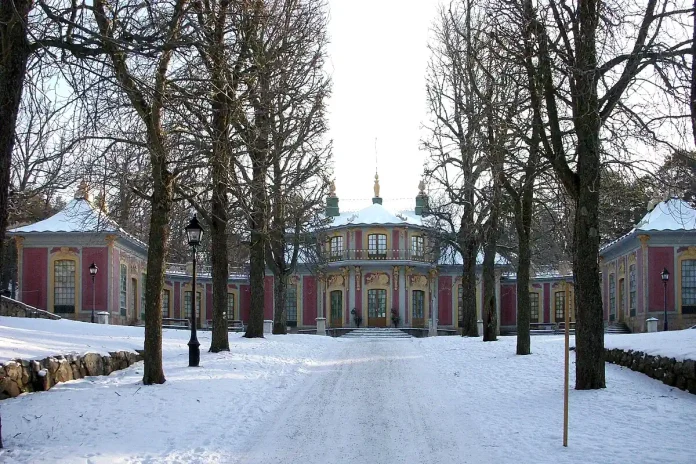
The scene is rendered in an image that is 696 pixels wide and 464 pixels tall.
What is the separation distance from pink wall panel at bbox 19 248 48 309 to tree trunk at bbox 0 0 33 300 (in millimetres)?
29100

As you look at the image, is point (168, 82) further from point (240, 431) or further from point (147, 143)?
point (240, 431)

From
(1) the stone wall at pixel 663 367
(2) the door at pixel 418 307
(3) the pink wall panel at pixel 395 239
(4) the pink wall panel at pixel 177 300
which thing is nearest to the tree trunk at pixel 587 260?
(1) the stone wall at pixel 663 367

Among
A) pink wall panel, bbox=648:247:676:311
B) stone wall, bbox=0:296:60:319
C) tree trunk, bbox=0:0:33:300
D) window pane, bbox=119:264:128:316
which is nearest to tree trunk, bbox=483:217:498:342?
pink wall panel, bbox=648:247:676:311

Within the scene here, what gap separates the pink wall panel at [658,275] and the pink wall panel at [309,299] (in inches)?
852

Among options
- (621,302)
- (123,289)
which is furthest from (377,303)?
(123,289)

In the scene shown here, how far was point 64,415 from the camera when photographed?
8.00m

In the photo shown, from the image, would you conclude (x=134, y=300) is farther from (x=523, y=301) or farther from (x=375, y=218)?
(x=523, y=301)

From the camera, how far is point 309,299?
155 feet

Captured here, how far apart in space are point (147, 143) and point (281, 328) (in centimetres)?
1805

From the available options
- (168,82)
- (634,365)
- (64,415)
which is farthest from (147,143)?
(634,365)

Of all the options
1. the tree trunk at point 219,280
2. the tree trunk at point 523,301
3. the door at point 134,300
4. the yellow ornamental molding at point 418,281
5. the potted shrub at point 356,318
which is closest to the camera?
the tree trunk at point 219,280

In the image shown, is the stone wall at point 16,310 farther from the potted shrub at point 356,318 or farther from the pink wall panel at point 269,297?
the pink wall panel at point 269,297

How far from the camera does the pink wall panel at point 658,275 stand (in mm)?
31875

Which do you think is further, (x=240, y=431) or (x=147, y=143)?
(x=147, y=143)
